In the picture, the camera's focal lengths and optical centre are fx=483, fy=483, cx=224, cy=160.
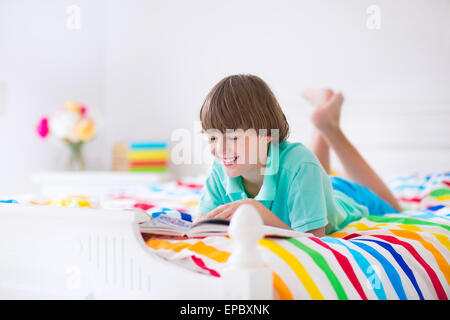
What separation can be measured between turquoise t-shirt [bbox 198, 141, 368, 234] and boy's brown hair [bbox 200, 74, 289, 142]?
86 mm

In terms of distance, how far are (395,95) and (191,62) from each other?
3.80 ft

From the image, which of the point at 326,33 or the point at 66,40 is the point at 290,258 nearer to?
the point at 326,33

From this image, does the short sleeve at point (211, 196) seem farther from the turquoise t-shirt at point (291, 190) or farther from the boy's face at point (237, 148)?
the boy's face at point (237, 148)

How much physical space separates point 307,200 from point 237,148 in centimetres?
19

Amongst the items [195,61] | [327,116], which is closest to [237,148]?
[327,116]

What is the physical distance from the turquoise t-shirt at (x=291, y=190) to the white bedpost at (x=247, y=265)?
1.27 ft

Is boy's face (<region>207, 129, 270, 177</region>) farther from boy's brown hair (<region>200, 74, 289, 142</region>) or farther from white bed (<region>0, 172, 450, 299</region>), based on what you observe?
white bed (<region>0, 172, 450, 299</region>)

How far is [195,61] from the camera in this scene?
271cm

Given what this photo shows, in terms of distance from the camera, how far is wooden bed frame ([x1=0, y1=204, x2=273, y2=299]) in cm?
67

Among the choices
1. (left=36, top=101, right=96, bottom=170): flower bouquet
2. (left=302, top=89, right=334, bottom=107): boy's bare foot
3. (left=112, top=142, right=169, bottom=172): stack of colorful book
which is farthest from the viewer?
(left=112, top=142, right=169, bottom=172): stack of colorful book

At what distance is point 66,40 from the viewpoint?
311 centimetres

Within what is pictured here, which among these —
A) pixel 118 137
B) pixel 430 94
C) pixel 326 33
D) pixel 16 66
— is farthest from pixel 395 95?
pixel 16 66

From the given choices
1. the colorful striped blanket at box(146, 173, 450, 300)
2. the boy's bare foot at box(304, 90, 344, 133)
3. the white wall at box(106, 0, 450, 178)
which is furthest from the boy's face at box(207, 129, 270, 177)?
the boy's bare foot at box(304, 90, 344, 133)

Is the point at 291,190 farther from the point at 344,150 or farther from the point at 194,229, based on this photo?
the point at 344,150
